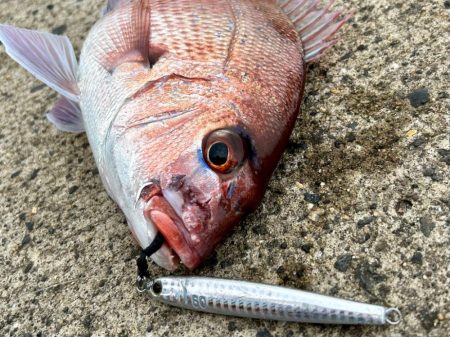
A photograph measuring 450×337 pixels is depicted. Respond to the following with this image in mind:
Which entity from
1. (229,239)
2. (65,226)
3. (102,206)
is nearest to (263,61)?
(229,239)

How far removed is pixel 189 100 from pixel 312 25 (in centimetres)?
86

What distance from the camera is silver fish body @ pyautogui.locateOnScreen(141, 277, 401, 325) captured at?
1.70 m

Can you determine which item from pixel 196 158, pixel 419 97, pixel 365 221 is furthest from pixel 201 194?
pixel 419 97

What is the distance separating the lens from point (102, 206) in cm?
234

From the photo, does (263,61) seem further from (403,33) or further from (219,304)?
(219,304)

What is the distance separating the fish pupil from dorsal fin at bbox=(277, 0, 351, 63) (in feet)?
2.54

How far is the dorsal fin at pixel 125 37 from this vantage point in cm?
217

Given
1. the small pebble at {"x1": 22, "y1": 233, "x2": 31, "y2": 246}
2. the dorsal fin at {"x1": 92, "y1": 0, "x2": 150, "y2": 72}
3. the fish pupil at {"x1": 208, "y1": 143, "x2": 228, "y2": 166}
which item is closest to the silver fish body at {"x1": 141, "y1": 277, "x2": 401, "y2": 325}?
the fish pupil at {"x1": 208, "y1": 143, "x2": 228, "y2": 166}

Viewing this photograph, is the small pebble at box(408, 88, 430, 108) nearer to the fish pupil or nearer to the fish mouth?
the fish pupil

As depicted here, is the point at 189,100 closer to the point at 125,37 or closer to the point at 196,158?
the point at 196,158

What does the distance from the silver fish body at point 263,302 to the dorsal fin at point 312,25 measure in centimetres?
111

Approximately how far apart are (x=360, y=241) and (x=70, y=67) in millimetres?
1680

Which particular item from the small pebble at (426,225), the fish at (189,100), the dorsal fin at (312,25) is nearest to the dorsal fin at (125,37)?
the fish at (189,100)

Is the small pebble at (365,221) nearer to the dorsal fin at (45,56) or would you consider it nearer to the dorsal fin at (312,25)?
the dorsal fin at (312,25)
